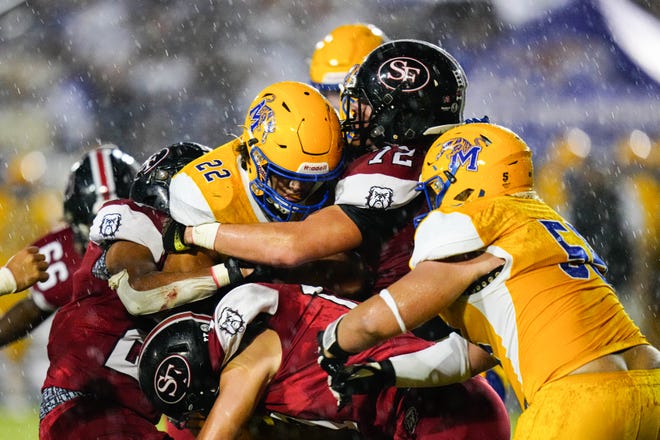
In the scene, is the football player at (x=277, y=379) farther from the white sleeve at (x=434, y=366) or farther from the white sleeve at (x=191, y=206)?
the white sleeve at (x=191, y=206)

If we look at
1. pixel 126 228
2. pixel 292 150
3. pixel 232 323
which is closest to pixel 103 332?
pixel 126 228

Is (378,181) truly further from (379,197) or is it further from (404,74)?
(404,74)

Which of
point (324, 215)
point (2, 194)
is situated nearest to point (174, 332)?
point (324, 215)

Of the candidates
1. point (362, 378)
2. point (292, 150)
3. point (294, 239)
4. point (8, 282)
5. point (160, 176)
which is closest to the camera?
point (362, 378)

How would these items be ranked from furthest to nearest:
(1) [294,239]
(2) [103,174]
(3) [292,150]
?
(2) [103,174]
(3) [292,150]
(1) [294,239]

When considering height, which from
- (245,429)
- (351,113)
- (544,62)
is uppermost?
(351,113)

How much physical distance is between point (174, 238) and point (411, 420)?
1.24m

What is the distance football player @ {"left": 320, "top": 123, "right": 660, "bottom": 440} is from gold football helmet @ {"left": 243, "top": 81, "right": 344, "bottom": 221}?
766 mm

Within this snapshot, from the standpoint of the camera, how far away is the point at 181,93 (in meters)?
9.02

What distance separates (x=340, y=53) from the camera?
6.39 m

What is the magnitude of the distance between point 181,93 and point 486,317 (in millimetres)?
6616

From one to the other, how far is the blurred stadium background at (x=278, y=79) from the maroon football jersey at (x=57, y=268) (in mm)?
1863

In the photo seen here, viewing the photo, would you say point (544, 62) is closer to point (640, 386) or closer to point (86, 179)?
point (86, 179)

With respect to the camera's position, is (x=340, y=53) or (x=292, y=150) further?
(x=340, y=53)
